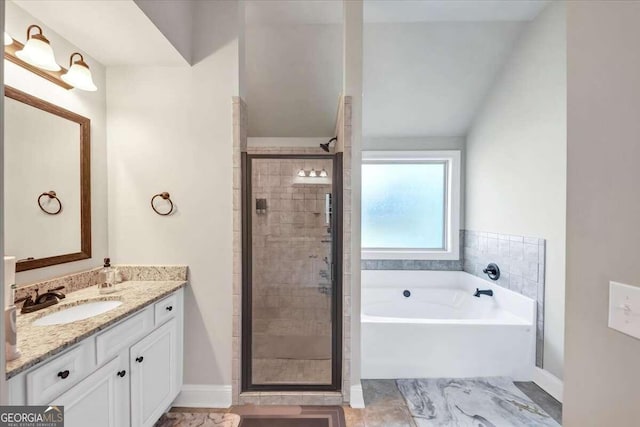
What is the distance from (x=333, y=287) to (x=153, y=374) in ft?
4.23

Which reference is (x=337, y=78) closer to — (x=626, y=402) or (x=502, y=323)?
(x=502, y=323)

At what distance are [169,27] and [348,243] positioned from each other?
1875 millimetres

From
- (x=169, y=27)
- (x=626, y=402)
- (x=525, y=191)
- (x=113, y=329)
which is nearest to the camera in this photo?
(x=626, y=402)

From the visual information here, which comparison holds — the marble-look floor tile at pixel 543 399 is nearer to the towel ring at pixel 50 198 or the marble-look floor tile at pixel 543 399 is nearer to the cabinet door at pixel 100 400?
the cabinet door at pixel 100 400

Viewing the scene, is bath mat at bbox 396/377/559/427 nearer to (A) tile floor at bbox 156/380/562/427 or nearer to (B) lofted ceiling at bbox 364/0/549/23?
(A) tile floor at bbox 156/380/562/427

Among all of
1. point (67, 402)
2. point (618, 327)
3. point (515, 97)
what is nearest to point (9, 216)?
point (67, 402)

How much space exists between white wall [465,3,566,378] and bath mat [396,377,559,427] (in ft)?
1.32

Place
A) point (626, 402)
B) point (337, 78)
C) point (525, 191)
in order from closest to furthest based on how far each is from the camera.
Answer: point (626, 402)
point (525, 191)
point (337, 78)

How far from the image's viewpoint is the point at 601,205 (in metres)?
0.80

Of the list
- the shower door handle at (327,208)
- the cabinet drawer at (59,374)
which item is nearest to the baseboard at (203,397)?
the cabinet drawer at (59,374)

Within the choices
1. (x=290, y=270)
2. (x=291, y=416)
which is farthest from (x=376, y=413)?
(x=290, y=270)

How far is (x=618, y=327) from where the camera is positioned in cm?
75

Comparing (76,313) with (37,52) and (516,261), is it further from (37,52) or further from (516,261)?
(516,261)

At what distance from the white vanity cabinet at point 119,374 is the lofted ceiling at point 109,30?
1.66m
